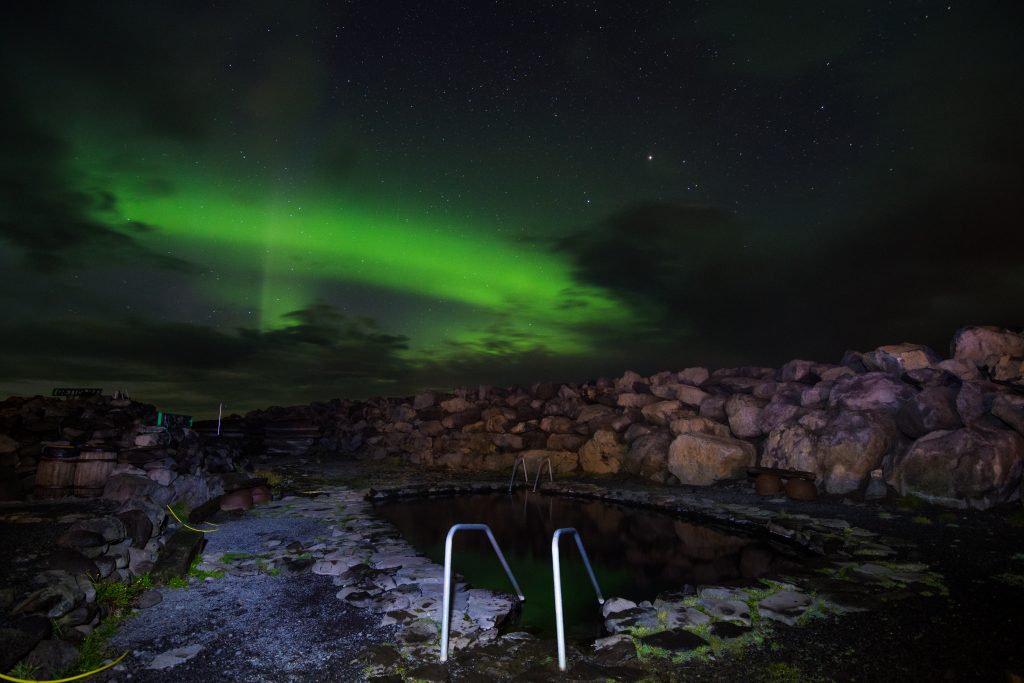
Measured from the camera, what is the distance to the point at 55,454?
11.4 meters

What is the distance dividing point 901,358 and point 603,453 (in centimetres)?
917

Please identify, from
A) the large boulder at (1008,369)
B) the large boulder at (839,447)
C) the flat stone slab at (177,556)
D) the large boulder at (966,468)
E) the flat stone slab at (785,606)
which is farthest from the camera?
the large boulder at (1008,369)

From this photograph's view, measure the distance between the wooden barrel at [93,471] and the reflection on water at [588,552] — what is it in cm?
605

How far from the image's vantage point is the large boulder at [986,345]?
46.6 feet

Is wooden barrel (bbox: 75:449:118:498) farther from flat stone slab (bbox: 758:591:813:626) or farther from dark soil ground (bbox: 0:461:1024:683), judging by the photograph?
flat stone slab (bbox: 758:591:813:626)

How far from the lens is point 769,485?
12719 millimetres

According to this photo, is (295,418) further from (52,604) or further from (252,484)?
(52,604)

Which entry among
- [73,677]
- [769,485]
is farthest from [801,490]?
[73,677]

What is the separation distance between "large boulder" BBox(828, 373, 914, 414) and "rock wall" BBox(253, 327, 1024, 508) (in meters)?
0.03

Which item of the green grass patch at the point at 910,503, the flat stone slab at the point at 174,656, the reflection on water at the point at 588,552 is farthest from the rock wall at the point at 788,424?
the flat stone slab at the point at 174,656

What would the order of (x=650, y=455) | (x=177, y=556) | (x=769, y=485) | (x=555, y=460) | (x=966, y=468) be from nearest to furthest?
1. (x=177, y=556)
2. (x=966, y=468)
3. (x=769, y=485)
4. (x=650, y=455)
5. (x=555, y=460)

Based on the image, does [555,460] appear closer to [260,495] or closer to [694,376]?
[694,376]

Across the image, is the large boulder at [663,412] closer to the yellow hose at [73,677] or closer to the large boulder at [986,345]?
the large boulder at [986,345]

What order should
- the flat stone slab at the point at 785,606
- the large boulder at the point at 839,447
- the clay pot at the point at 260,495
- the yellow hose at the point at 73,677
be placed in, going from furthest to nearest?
1. the clay pot at the point at 260,495
2. the large boulder at the point at 839,447
3. the flat stone slab at the point at 785,606
4. the yellow hose at the point at 73,677
